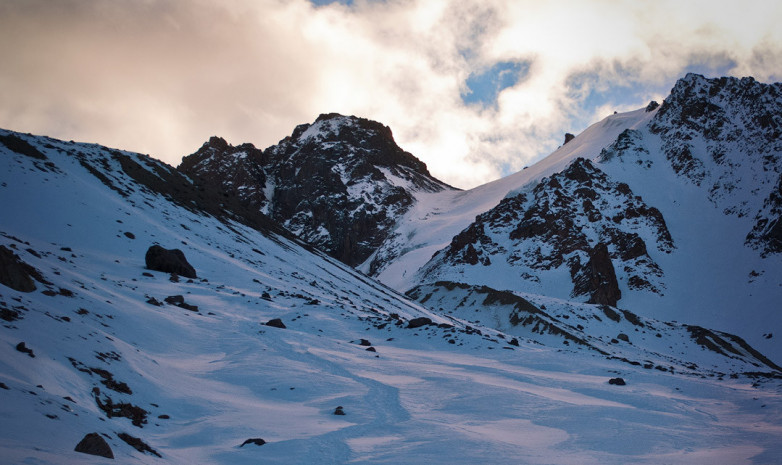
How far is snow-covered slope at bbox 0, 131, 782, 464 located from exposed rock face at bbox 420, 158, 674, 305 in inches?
2754

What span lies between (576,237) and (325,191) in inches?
3946

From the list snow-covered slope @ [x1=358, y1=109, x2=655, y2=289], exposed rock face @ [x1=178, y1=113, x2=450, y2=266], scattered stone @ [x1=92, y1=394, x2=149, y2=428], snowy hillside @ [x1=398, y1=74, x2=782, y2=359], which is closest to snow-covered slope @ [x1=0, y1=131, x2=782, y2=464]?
scattered stone @ [x1=92, y1=394, x2=149, y2=428]

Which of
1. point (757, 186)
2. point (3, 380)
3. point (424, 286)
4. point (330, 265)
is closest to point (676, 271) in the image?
point (757, 186)

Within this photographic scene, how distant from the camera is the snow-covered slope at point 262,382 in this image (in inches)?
357

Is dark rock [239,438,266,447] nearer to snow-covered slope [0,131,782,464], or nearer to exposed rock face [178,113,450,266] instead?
snow-covered slope [0,131,782,464]

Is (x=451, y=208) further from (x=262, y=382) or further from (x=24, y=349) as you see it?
(x=24, y=349)

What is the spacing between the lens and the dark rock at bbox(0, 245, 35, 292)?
1343 cm

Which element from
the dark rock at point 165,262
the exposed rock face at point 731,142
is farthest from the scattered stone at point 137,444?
the exposed rock face at point 731,142

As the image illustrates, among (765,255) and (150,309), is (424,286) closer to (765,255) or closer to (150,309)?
(765,255)

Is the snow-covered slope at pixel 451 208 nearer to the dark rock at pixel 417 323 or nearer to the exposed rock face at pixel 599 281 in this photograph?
the exposed rock face at pixel 599 281

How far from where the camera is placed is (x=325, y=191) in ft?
590

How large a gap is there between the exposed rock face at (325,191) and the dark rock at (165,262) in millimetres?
128884

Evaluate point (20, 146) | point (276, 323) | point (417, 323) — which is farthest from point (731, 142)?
point (20, 146)

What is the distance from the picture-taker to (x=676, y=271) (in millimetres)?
94875
